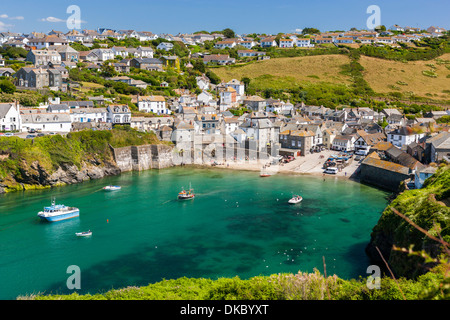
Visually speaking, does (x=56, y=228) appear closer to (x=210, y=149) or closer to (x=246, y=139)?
(x=210, y=149)

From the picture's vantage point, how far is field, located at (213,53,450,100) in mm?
96562

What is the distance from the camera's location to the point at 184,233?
30078mm

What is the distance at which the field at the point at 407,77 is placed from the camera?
9625 centimetres

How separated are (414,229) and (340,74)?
90.8 m

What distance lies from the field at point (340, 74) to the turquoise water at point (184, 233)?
57895 mm

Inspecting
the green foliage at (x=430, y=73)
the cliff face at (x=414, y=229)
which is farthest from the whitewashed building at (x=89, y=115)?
the green foliage at (x=430, y=73)

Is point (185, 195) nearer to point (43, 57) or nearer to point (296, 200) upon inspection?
point (296, 200)

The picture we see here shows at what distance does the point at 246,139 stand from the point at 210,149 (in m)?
5.80

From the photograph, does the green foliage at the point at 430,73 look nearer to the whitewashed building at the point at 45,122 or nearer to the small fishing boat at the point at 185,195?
the small fishing boat at the point at 185,195

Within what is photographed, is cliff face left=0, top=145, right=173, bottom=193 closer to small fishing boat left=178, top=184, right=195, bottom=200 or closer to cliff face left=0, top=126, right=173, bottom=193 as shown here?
cliff face left=0, top=126, right=173, bottom=193

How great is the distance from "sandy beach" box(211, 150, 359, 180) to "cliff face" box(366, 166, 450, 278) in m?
20.2

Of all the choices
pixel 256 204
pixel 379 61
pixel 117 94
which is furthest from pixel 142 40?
pixel 256 204

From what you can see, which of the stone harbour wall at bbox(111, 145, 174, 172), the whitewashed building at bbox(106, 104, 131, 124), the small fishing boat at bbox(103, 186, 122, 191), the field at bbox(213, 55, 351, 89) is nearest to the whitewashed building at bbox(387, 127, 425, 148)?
the stone harbour wall at bbox(111, 145, 174, 172)

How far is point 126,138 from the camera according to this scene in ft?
176
